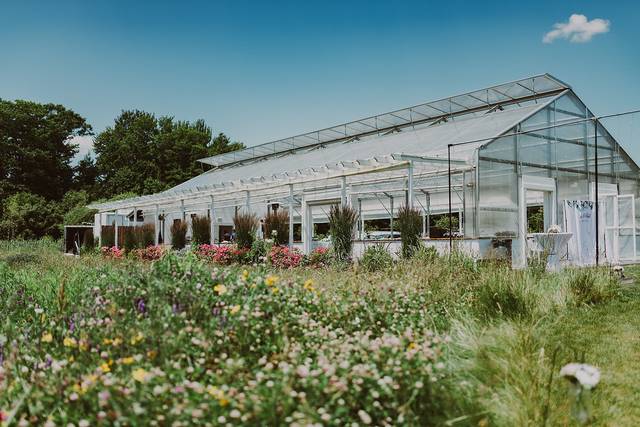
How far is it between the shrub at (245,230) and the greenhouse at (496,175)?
2.98 feet

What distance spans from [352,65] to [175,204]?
41.9ft

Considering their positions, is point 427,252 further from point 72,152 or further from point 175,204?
point 72,152

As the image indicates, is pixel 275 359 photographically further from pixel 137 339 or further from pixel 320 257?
pixel 320 257

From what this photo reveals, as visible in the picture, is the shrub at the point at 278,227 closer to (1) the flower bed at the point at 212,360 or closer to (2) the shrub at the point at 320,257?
(2) the shrub at the point at 320,257

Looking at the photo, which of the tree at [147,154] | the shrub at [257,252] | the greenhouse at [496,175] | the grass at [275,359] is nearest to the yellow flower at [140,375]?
the grass at [275,359]

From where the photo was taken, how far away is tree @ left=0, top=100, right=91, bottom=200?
123 ft

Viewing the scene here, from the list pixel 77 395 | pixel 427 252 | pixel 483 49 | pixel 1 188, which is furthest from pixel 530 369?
pixel 1 188

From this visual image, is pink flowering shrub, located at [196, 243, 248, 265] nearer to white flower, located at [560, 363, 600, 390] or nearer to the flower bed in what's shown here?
the flower bed

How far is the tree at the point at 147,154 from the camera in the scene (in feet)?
132

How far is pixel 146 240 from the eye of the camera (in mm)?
18422

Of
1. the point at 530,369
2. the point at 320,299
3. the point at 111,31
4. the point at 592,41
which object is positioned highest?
the point at 111,31

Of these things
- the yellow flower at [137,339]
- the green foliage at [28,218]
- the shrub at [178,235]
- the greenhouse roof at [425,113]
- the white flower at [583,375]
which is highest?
the greenhouse roof at [425,113]

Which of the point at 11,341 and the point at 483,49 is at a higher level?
the point at 483,49

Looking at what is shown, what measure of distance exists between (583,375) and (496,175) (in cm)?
1028
